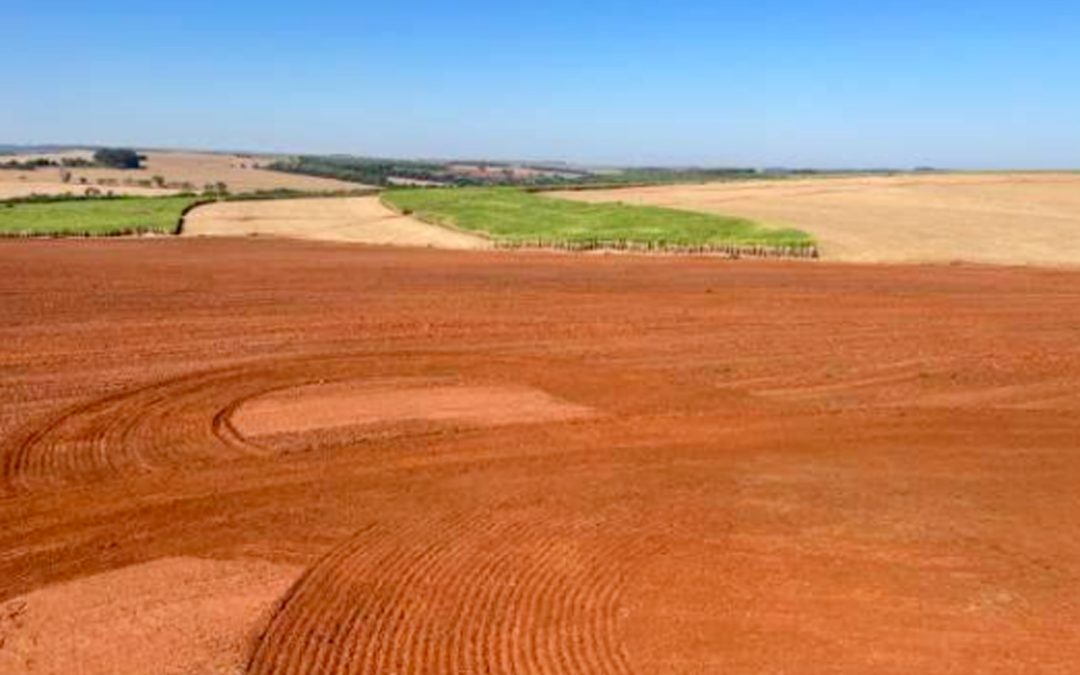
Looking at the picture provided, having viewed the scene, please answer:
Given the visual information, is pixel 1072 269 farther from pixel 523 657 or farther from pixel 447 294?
pixel 523 657

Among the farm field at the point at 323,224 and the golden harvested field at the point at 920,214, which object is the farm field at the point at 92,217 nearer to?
the farm field at the point at 323,224

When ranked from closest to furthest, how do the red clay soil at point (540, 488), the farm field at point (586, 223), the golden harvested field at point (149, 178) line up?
the red clay soil at point (540, 488) → the farm field at point (586, 223) → the golden harvested field at point (149, 178)

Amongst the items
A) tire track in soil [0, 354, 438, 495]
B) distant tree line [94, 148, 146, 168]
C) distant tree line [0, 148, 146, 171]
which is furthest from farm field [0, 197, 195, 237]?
distant tree line [94, 148, 146, 168]

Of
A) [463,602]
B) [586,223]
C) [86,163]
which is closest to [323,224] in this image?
[586,223]

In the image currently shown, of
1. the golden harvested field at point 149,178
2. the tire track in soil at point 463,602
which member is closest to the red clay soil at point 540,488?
the tire track in soil at point 463,602

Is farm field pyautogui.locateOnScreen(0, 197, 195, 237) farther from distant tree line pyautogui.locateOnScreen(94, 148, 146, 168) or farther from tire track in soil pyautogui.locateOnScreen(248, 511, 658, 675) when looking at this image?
distant tree line pyautogui.locateOnScreen(94, 148, 146, 168)
